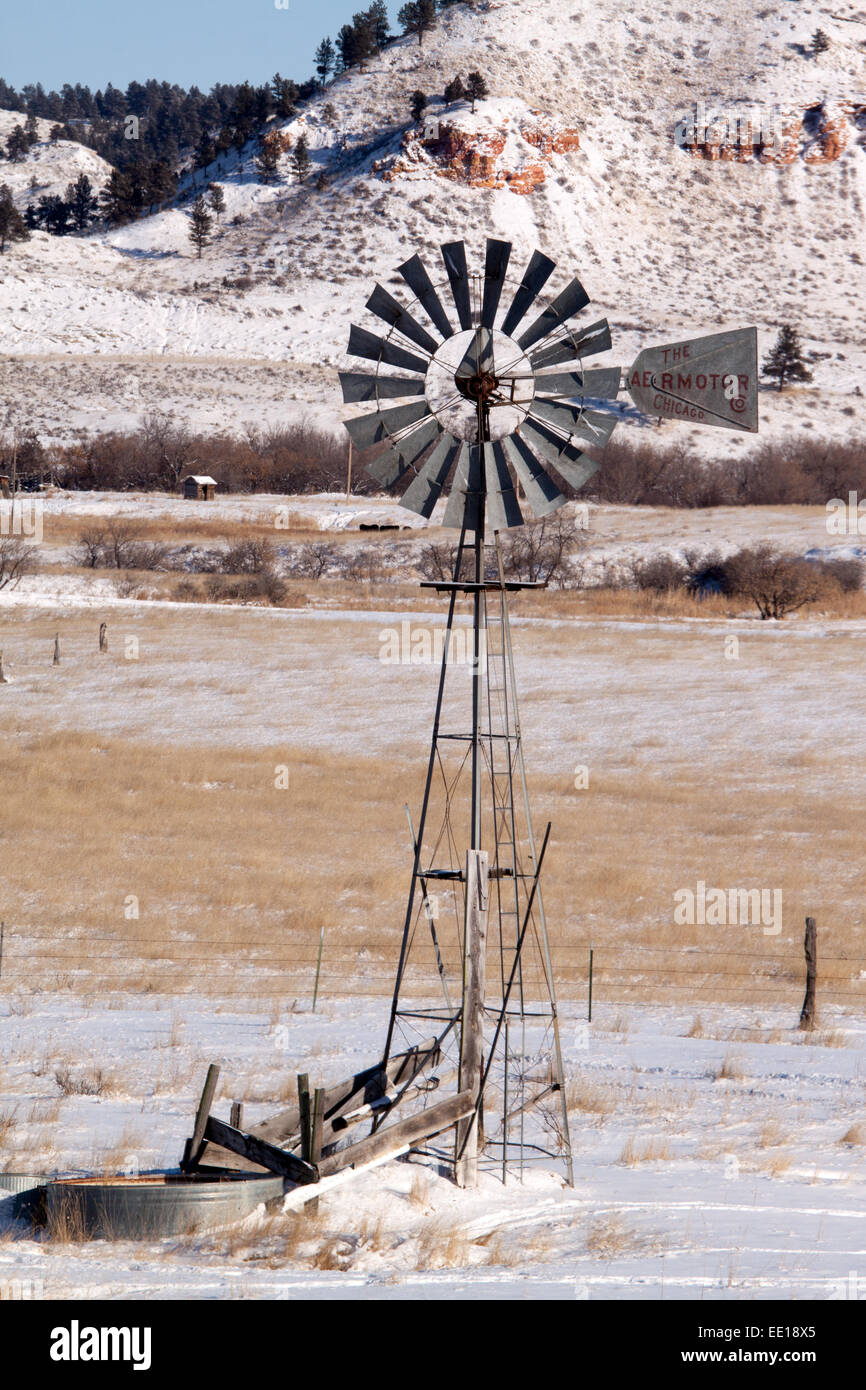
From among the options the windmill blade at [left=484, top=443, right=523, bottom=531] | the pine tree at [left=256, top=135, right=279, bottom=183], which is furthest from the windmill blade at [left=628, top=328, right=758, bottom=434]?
the pine tree at [left=256, top=135, right=279, bottom=183]

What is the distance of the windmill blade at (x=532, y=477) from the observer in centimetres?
873

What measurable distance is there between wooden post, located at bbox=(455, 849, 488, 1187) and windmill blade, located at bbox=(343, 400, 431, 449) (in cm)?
287

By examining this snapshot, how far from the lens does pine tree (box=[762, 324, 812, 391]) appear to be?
3664 inches

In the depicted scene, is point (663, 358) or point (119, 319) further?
point (119, 319)

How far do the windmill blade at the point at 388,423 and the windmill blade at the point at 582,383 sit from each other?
828 mm

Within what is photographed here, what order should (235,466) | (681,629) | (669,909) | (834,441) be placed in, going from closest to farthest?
1. (669,909)
2. (681,629)
3. (235,466)
4. (834,441)

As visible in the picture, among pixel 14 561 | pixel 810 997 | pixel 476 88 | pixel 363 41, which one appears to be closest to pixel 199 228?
pixel 476 88

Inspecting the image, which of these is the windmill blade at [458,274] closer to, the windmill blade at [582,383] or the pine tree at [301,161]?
the windmill blade at [582,383]

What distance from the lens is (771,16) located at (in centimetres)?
14262

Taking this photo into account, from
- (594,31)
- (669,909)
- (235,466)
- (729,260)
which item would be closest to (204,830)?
(669,909)

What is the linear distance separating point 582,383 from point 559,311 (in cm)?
50

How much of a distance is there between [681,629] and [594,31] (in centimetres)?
11781

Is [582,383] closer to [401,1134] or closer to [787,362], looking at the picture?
[401,1134]
